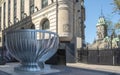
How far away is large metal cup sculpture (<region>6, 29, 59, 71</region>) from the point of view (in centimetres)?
1792

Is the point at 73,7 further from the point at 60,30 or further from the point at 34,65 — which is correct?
the point at 34,65

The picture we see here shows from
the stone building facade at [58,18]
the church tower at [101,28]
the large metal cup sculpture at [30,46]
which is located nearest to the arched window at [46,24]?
the stone building facade at [58,18]

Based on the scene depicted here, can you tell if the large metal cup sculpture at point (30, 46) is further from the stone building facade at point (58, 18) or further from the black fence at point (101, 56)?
the stone building facade at point (58, 18)

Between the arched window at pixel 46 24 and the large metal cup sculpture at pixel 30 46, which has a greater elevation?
the arched window at pixel 46 24

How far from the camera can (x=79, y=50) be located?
35.9 metres

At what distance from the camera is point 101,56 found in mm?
30422

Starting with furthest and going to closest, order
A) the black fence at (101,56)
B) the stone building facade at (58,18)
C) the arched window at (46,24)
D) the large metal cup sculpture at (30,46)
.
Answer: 1. the arched window at (46,24)
2. the stone building facade at (58,18)
3. the black fence at (101,56)
4. the large metal cup sculpture at (30,46)

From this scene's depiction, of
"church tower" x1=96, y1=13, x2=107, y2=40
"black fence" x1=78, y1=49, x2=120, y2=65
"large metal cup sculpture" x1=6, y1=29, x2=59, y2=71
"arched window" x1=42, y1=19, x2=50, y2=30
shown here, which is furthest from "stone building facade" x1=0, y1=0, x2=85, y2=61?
"church tower" x1=96, y1=13, x2=107, y2=40

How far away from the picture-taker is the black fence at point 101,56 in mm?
28833

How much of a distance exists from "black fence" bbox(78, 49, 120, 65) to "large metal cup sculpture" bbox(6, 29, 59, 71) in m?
11.7

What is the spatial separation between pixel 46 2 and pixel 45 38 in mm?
22996

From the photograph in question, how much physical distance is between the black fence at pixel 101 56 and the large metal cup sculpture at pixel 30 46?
11.7 m

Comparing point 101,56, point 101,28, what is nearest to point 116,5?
point 101,56

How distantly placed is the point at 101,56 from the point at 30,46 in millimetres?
14361
